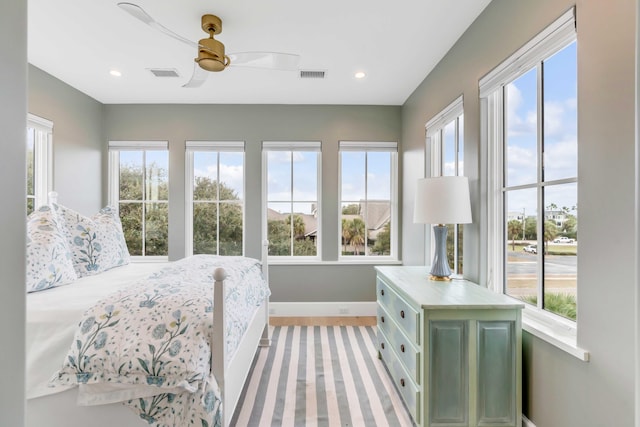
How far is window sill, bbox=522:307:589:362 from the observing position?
1.37 metres

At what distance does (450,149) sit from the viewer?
2871 mm

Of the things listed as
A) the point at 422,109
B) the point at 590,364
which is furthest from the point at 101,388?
the point at 422,109

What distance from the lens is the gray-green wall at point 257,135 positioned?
156 inches

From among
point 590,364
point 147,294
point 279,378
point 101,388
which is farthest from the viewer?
point 279,378

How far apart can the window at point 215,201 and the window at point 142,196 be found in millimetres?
325

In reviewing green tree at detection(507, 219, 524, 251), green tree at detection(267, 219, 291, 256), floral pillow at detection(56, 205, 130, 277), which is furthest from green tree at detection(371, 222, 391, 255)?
floral pillow at detection(56, 205, 130, 277)

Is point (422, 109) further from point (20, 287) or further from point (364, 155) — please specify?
point (20, 287)

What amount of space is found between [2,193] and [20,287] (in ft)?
0.56

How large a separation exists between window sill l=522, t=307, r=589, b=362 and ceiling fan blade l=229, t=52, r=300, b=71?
2098 millimetres

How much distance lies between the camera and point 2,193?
0.51 metres

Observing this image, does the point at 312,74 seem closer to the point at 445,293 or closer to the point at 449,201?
the point at 449,201

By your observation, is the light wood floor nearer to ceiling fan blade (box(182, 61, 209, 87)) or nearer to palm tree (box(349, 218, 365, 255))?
palm tree (box(349, 218, 365, 255))

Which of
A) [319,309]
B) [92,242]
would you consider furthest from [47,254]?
[319,309]

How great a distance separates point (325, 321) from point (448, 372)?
7.33 feet
